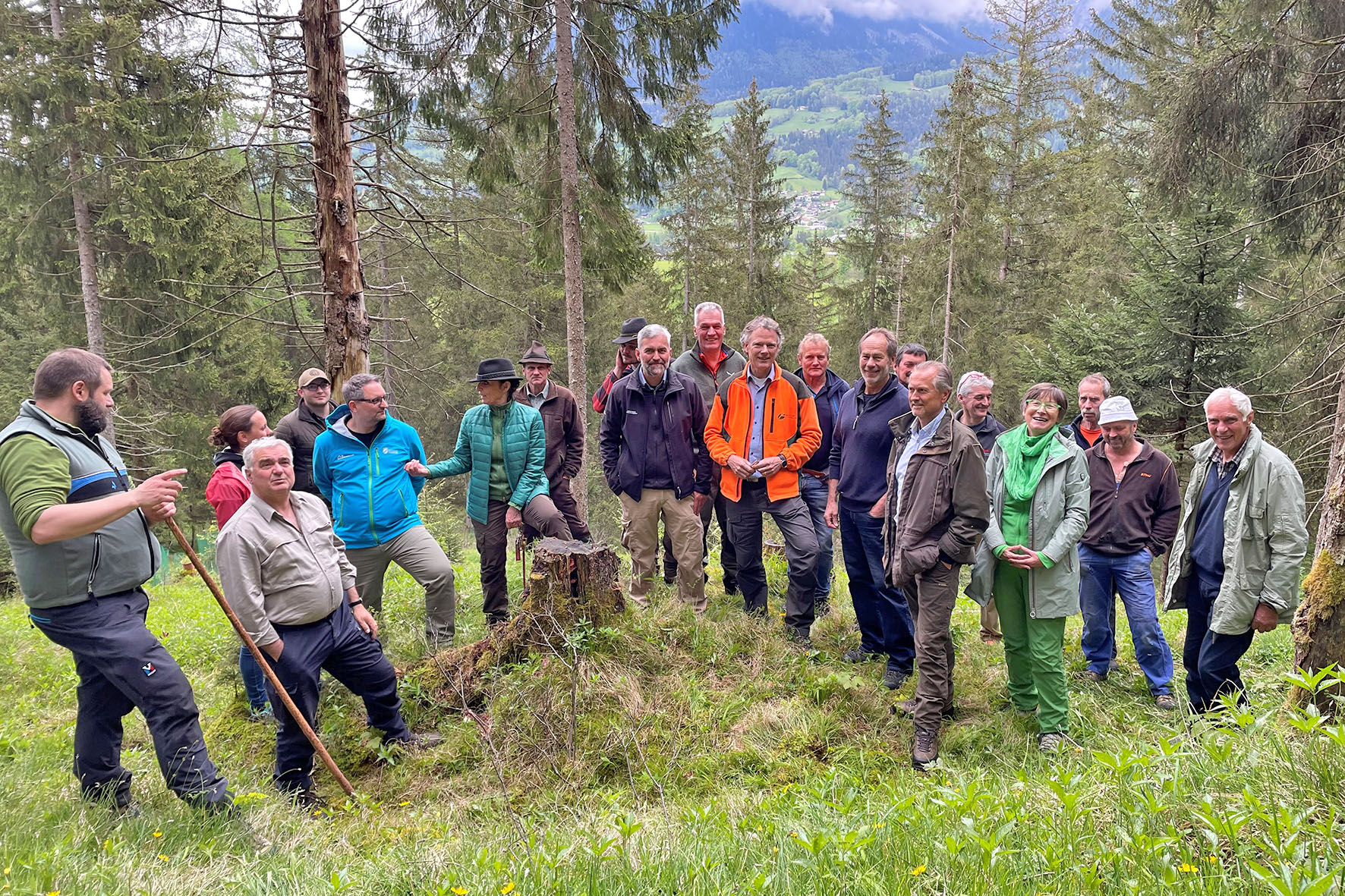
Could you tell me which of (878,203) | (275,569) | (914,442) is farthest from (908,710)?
(878,203)

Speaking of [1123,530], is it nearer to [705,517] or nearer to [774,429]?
[774,429]

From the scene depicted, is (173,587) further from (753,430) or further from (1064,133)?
(1064,133)

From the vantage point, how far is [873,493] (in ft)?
17.4

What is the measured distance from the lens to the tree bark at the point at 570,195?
9.47 metres

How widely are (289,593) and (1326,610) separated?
18.3 ft

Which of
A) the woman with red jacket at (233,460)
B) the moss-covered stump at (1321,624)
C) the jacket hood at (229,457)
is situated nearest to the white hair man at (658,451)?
the woman with red jacket at (233,460)

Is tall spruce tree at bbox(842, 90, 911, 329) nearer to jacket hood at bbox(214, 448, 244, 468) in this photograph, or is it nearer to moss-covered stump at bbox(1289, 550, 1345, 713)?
moss-covered stump at bbox(1289, 550, 1345, 713)

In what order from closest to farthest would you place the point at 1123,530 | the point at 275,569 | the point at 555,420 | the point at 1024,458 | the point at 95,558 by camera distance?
the point at 95,558 → the point at 275,569 → the point at 1024,458 → the point at 1123,530 → the point at 555,420

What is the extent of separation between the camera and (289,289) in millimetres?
5422

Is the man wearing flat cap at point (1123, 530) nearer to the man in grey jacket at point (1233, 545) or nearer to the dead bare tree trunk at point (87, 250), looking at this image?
the man in grey jacket at point (1233, 545)

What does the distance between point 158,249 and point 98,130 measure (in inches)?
85.0

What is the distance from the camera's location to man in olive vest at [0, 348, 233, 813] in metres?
3.11

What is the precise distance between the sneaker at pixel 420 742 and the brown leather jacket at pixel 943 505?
10.7 feet

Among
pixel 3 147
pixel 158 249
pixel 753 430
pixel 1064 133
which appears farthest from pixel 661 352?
pixel 1064 133
